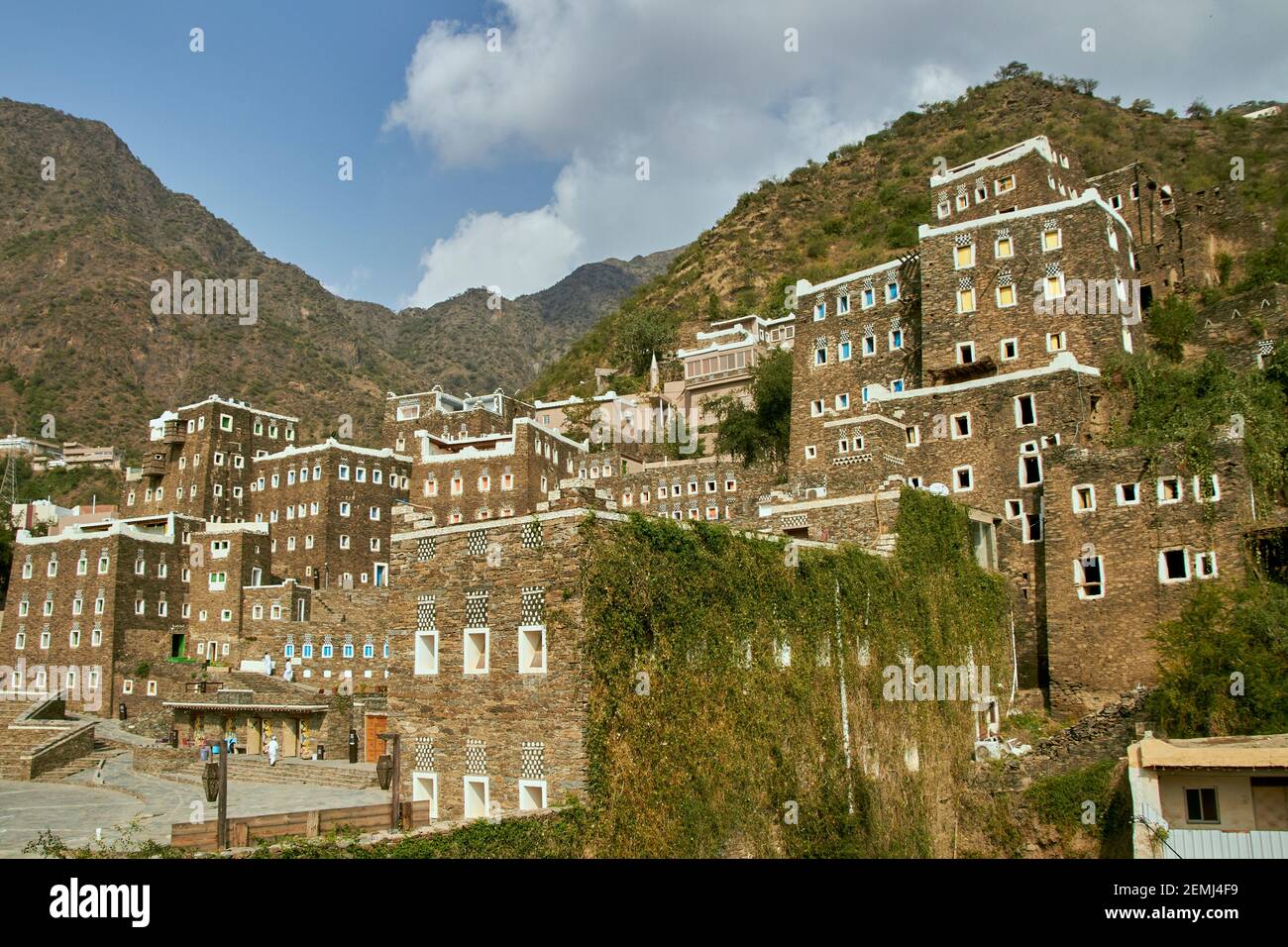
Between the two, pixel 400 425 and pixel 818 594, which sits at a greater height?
pixel 400 425

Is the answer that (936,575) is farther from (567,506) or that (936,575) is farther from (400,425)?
(400,425)

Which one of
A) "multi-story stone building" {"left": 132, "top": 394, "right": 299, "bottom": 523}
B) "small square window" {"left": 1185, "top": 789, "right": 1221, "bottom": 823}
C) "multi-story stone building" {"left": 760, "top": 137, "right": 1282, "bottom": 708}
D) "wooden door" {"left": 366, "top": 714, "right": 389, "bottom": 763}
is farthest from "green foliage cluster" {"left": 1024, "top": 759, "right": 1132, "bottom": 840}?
"multi-story stone building" {"left": 132, "top": 394, "right": 299, "bottom": 523}

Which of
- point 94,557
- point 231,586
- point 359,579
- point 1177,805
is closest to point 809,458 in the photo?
point 1177,805

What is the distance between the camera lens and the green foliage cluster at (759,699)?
19.7m

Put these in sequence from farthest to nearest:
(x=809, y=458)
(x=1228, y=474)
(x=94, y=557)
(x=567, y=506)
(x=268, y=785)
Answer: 1. (x=94, y=557)
2. (x=809, y=458)
3. (x=268, y=785)
4. (x=1228, y=474)
5. (x=567, y=506)

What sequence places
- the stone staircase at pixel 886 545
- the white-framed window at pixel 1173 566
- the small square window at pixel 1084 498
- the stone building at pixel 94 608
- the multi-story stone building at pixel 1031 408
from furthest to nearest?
the stone building at pixel 94 608 → the small square window at pixel 1084 498 → the multi-story stone building at pixel 1031 408 → the white-framed window at pixel 1173 566 → the stone staircase at pixel 886 545

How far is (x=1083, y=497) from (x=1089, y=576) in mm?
2585

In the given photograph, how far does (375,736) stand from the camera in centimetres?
3903

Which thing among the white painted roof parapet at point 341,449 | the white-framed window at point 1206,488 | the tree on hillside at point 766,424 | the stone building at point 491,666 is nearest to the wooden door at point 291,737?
the stone building at point 491,666

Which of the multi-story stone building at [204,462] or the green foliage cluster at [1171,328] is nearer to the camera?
the green foliage cluster at [1171,328]

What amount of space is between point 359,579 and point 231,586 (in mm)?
8129

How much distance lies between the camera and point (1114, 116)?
307 feet

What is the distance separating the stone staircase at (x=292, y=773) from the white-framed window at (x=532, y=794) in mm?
13608

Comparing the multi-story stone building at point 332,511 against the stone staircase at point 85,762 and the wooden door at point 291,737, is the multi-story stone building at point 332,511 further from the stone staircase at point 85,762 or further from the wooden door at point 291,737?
the wooden door at point 291,737
